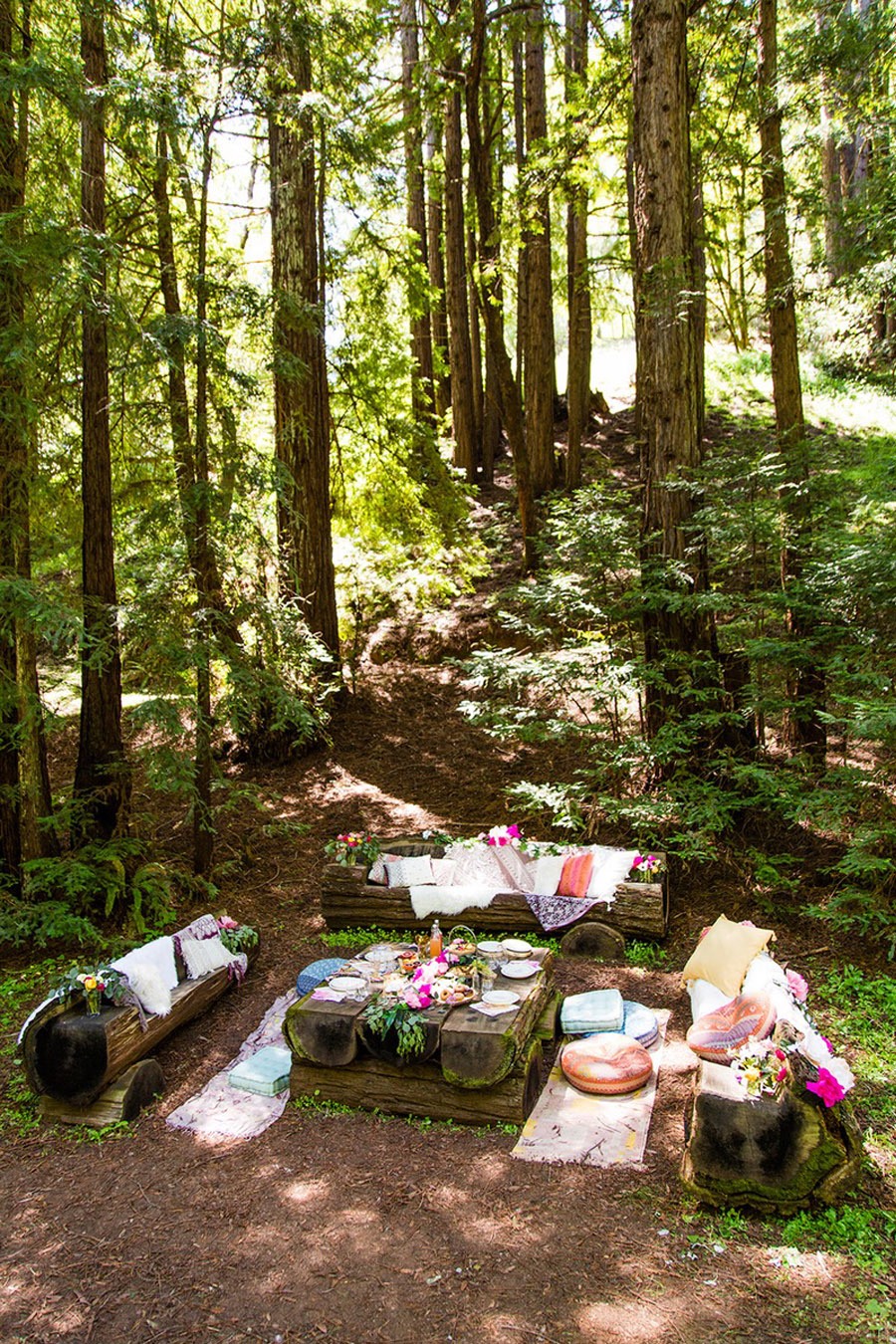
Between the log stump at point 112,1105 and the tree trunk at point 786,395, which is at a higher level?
the tree trunk at point 786,395

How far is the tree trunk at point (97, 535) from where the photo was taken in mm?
6820

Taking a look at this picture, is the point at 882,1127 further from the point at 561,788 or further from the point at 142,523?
the point at 142,523

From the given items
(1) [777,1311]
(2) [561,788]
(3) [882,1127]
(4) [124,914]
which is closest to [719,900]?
(2) [561,788]

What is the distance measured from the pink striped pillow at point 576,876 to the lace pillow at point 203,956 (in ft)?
7.98

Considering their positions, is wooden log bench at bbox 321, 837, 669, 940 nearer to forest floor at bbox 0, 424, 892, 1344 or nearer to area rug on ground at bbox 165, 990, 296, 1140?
forest floor at bbox 0, 424, 892, 1344

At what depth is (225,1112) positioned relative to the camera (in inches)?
184

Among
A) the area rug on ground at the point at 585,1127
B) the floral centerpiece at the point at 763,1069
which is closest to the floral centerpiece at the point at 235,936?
the area rug on ground at the point at 585,1127

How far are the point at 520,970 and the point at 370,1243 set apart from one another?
1780 mm

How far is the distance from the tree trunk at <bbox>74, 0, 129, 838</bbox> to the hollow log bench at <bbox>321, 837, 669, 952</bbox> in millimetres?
1984

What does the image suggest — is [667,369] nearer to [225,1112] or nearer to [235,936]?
[235,936]

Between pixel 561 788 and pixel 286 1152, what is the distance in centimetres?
368

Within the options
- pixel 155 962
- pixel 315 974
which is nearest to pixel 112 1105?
pixel 155 962

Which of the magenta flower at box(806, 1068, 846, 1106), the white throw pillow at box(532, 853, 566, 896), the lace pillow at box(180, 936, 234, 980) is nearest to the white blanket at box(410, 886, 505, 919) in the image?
the white throw pillow at box(532, 853, 566, 896)

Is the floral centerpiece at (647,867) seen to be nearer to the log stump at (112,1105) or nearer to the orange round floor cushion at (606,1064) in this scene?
the orange round floor cushion at (606,1064)
